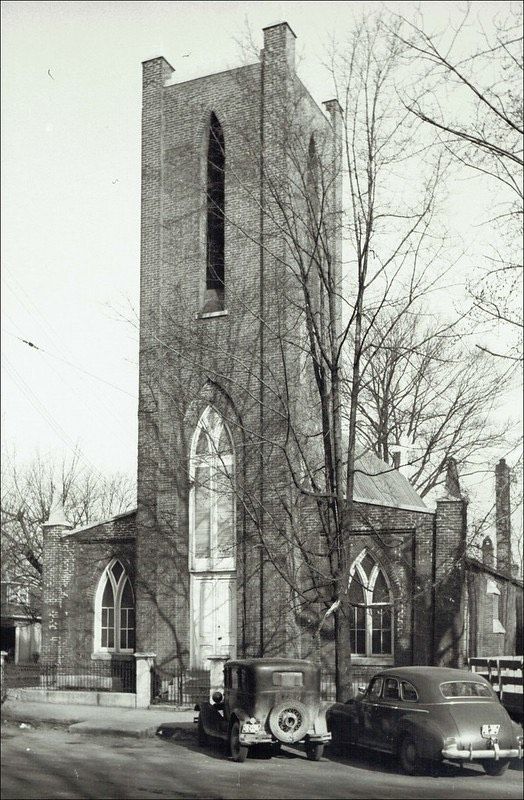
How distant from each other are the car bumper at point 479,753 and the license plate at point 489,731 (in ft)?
0.49

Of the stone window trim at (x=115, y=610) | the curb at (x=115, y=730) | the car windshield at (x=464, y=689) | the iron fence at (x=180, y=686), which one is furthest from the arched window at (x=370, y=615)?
the car windshield at (x=464, y=689)

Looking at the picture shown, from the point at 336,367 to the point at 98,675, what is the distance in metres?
11.7

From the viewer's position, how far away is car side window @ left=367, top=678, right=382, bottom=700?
1525 centimetres

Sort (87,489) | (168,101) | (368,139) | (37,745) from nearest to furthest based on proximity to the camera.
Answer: (37,745), (368,139), (168,101), (87,489)

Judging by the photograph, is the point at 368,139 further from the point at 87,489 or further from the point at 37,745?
the point at 87,489

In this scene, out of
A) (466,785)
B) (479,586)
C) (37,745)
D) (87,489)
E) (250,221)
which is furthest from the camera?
(87,489)

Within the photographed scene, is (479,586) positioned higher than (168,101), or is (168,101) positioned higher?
(168,101)

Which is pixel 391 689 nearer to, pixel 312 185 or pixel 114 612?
pixel 312 185

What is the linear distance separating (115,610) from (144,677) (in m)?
3.04

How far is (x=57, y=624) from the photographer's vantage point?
2611cm

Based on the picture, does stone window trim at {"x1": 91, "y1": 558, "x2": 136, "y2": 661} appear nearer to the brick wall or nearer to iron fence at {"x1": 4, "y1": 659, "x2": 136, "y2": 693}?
the brick wall

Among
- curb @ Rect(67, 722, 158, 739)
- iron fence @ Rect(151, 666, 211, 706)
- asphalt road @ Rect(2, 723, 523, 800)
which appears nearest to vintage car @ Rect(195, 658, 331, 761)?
asphalt road @ Rect(2, 723, 523, 800)

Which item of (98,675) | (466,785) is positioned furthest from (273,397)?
(466,785)

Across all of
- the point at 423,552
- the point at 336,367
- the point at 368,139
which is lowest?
the point at 423,552
